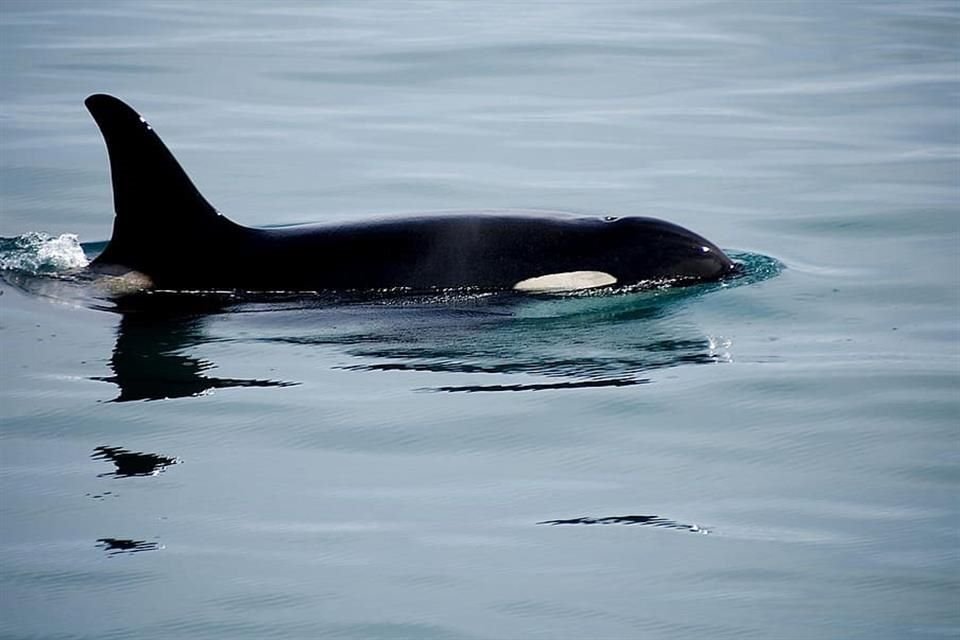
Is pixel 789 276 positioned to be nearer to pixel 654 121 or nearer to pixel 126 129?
pixel 126 129

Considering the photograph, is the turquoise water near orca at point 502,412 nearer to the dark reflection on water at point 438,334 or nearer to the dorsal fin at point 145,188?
the dark reflection on water at point 438,334

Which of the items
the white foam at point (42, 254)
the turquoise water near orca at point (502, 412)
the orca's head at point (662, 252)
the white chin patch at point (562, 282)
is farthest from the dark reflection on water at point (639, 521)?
the white foam at point (42, 254)

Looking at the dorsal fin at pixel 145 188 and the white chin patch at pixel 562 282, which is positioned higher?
the dorsal fin at pixel 145 188

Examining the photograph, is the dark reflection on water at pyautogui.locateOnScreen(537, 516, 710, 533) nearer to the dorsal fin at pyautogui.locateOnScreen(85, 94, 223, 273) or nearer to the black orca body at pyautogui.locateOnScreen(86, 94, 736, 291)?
the black orca body at pyautogui.locateOnScreen(86, 94, 736, 291)

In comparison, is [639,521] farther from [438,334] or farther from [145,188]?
[145,188]

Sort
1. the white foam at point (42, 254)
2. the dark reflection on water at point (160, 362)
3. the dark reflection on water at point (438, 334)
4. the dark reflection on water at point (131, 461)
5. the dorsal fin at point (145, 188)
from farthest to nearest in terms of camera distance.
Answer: the white foam at point (42, 254)
the dorsal fin at point (145, 188)
the dark reflection on water at point (438, 334)
the dark reflection on water at point (160, 362)
the dark reflection on water at point (131, 461)

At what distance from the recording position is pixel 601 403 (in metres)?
8.38

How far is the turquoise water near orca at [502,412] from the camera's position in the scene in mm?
6109

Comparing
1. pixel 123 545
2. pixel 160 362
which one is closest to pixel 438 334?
pixel 160 362

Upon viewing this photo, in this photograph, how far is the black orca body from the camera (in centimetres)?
1048

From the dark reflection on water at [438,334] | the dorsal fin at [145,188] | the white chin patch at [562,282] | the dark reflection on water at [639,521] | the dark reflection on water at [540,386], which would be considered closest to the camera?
the dark reflection on water at [639,521]

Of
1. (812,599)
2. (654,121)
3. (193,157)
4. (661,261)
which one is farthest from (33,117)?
(812,599)

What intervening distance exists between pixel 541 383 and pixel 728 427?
1.04 m

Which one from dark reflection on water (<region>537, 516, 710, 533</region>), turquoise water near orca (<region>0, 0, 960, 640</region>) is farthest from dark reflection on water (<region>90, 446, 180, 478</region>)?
dark reflection on water (<region>537, 516, 710, 533</region>)
